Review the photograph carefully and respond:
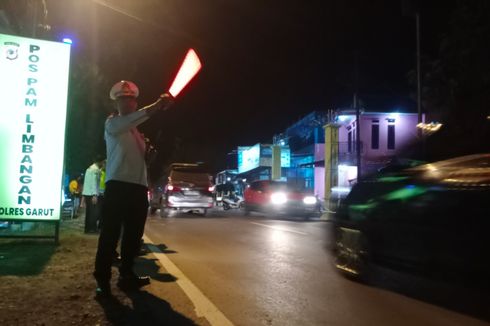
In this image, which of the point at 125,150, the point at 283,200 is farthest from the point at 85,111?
the point at 125,150

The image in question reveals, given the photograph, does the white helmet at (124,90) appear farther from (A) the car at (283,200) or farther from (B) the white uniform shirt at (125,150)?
(A) the car at (283,200)

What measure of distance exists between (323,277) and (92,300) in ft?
10.7

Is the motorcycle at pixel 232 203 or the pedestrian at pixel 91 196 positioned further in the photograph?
the motorcycle at pixel 232 203

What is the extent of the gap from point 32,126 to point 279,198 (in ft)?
45.6

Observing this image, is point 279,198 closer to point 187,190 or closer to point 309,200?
point 309,200

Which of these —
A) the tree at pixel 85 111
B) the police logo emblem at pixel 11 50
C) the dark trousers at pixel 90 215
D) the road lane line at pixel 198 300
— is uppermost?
the tree at pixel 85 111

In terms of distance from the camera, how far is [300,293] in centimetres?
638

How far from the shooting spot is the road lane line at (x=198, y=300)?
5098 millimetres

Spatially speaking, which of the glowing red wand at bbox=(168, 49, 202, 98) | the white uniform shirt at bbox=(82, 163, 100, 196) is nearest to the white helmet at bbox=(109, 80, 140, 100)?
the glowing red wand at bbox=(168, 49, 202, 98)

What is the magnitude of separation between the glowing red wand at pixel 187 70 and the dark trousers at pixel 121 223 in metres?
1.52

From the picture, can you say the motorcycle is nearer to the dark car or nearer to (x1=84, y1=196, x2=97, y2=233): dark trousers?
(x1=84, y1=196, x2=97, y2=233): dark trousers

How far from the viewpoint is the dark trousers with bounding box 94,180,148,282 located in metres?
5.48

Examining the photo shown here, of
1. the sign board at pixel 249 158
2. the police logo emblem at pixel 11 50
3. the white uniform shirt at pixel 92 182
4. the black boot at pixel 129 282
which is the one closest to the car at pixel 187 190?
the white uniform shirt at pixel 92 182

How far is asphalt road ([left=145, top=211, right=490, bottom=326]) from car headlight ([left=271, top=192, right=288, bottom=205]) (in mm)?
11495
